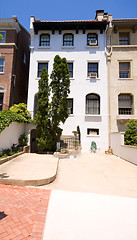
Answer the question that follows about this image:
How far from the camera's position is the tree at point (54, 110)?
1073 centimetres

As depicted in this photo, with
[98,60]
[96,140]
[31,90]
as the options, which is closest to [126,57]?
[98,60]

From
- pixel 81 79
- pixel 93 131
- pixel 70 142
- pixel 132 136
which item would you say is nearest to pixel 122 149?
pixel 132 136

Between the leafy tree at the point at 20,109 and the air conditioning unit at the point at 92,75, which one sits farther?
the air conditioning unit at the point at 92,75

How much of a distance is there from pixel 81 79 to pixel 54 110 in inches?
232

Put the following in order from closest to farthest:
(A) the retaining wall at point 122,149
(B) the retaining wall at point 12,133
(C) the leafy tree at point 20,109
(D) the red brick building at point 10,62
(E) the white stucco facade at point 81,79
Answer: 1. (B) the retaining wall at point 12,133
2. (A) the retaining wall at point 122,149
3. (C) the leafy tree at point 20,109
4. (E) the white stucco facade at point 81,79
5. (D) the red brick building at point 10,62

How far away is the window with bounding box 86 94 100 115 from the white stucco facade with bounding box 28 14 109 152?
53cm

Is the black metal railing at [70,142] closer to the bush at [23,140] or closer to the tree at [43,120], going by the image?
the tree at [43,120]

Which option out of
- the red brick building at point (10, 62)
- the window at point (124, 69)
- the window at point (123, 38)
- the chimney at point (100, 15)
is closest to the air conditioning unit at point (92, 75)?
the window at point (124, 69)

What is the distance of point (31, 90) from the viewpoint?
14359 millimetres

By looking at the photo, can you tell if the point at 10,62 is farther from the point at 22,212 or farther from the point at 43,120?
the point at 22,212

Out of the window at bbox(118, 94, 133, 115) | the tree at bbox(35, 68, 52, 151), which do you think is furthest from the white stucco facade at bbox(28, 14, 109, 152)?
the tree at bbox(35, 68, 52, 151)

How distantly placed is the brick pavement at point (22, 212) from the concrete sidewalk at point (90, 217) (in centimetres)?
19

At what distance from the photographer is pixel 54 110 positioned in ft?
35.3

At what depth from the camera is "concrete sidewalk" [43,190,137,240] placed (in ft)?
7.89
